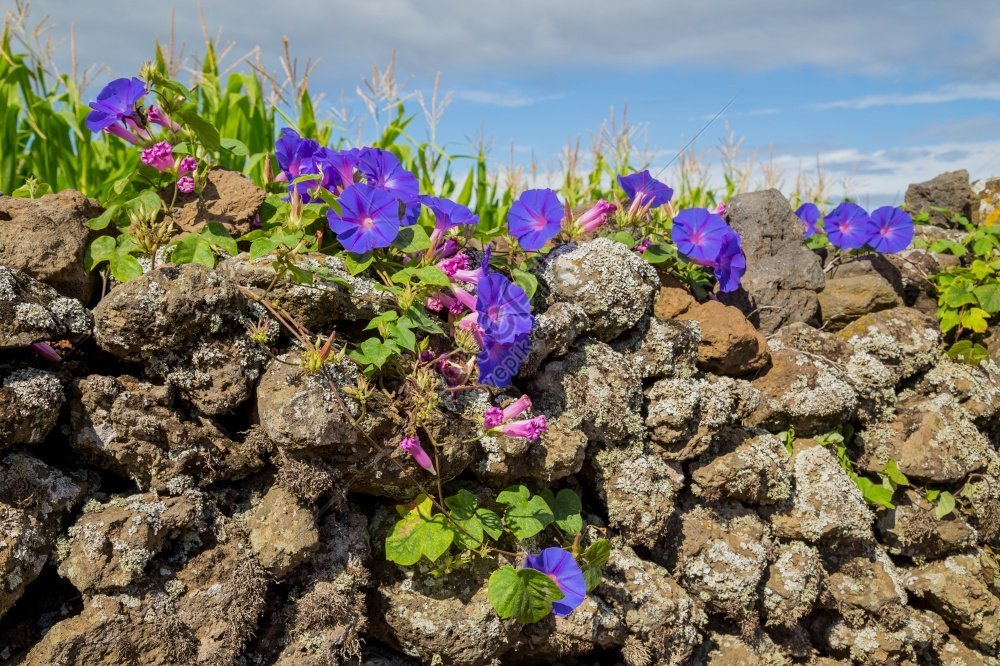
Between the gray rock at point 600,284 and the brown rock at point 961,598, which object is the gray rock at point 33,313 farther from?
the brown rock at point 961,598

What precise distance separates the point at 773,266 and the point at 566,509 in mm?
1705

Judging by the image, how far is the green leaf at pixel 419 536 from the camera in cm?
217

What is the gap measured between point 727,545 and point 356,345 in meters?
1.54

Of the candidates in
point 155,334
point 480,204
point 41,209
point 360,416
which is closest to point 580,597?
point 360,416

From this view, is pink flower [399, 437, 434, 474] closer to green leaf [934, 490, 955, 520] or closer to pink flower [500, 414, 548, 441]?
pink flower [500, 414, 548, 441]

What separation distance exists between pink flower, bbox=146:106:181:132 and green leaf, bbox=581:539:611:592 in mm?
1831

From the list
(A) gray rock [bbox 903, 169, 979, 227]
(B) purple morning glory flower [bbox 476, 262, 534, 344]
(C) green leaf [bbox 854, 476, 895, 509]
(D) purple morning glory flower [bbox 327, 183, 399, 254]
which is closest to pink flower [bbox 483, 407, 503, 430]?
(B) purple morning glory flower [bbox 476, 262, 534, 344]

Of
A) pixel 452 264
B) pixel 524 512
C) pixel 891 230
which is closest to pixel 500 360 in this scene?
pixel 452 264

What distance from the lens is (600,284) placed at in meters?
2.74

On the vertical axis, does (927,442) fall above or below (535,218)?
below

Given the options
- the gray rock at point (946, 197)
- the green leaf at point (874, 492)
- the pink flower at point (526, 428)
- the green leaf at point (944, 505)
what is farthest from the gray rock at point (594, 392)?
the gray rock at point (946, 197)

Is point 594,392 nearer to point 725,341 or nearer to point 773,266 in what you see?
point 725,341

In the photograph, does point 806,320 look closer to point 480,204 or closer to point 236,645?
point 480,204

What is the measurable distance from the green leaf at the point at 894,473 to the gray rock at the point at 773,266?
714 millimetres
